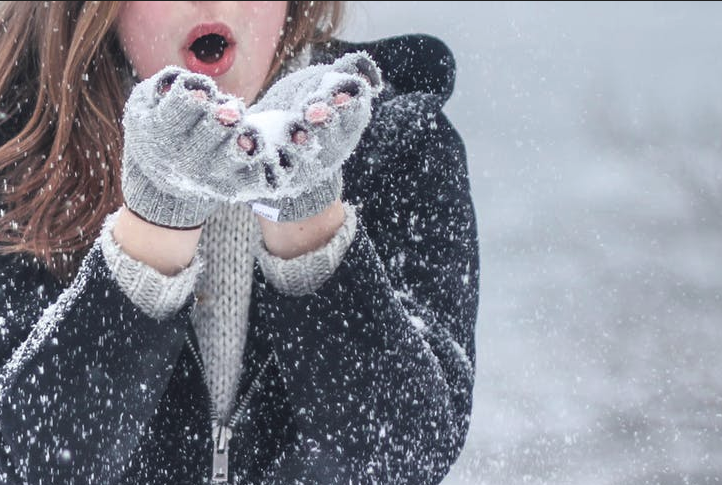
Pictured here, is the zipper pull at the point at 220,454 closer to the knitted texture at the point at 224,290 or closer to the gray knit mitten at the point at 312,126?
the knitted texture at the point at 224,290

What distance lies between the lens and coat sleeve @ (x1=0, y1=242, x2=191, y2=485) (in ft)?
2.95

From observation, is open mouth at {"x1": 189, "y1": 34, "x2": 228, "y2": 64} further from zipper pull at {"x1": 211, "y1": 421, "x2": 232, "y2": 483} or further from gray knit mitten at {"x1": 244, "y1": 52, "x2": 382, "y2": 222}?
zipper pull at {"x1": 211, "y1": 421, "x2": 232, "y2": 483}

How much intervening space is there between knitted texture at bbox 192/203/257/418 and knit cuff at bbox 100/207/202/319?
0.14 m

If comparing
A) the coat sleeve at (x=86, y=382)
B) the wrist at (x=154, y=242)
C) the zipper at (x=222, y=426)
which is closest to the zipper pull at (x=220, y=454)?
the zipper at (x=222, y=426)

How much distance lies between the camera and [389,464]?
964 mm

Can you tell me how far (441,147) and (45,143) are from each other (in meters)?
0.47

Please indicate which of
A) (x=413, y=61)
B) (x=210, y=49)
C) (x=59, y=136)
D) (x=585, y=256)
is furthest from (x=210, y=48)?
(x=585, y=256)

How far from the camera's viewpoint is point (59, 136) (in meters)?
1.02

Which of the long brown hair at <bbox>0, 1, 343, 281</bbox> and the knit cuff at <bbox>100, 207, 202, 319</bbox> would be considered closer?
the knit cuff at <bbox>100, 207, 202, 319</bbox>

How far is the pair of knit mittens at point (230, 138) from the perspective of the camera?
73cm

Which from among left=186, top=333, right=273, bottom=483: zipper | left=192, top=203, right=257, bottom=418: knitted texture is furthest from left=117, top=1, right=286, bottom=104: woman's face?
left=186, top=333, right=273, bottom=483: zipper

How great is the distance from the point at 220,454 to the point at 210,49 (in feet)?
1.44

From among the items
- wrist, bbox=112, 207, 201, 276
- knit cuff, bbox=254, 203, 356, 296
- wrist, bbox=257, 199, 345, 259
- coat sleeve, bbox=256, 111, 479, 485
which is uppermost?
wrist, bbox=112, 207, 201, 276

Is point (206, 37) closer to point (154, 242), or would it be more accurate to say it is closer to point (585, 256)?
point (154, 242)
